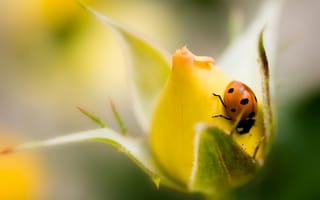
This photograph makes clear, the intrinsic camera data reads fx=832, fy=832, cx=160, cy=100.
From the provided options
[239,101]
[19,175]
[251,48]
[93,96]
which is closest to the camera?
[239,101]

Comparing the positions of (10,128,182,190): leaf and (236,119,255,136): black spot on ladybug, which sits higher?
(236,119,255,136): black spot on ladybug

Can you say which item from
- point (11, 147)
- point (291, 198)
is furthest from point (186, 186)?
point (291, 198)

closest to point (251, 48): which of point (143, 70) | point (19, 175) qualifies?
point (143, 70)

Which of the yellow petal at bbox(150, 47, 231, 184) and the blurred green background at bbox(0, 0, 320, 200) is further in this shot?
the blurred green background at bbox(0, 0, 320, 200)

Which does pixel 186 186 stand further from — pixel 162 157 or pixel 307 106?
pixel 307 106

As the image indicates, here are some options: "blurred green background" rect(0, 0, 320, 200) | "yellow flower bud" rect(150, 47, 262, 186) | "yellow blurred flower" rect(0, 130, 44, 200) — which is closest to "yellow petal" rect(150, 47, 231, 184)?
"yellow flower bud" rect(150, 47, 262, 186)

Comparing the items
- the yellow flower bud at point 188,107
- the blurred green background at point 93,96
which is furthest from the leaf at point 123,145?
the blurred green background at point 93,96

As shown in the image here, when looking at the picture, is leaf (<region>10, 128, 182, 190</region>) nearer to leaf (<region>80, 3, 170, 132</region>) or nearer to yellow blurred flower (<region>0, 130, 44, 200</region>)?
leaf (<region>80, 3, 170, 132</region>)

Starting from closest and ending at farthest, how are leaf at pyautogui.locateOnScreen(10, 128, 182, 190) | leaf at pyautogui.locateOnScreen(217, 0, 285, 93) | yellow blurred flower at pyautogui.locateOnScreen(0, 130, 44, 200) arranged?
leaf at pyautogui.locateOnScreen(10, 128, 182, 190) → leaf at pyautogui.locateOnScreen(217, 0, 285, 93) → yellow blurred flower at pyautogui.locateOnScreen(0, 130, 44, 200)

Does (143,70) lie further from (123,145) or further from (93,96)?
(93,96)
